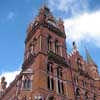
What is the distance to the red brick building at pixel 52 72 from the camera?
1050 inches

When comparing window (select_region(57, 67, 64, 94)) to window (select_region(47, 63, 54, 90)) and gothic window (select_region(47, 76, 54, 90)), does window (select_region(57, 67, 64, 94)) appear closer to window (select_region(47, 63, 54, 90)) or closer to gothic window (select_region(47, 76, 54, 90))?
gothic window (select_region(47, 76, 54, 90))

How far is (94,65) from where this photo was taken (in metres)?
38.4

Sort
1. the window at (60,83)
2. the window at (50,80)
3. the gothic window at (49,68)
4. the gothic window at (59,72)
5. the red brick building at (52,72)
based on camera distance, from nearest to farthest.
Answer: the red brick building at (52,72)
the window at (50,80)
the window at (60,83)
the gothic window at (49,68)
the gothic window at (59,72)

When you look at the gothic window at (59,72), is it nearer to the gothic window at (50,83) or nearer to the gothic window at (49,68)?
the gothic window at (49,68)

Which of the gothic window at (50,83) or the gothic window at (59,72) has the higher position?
the gothic window at (59,72)

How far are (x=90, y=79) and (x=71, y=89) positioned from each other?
21.3 ft

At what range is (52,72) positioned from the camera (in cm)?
2936

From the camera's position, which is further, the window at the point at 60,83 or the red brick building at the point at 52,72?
the window at the point at 60,83

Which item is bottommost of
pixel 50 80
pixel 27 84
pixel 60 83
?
pixel 27 84

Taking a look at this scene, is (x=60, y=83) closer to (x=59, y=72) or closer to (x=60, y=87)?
(x=60, y=87)

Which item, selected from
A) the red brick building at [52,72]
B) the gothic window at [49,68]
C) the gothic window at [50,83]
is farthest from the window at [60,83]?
the gothic window at [49,68]

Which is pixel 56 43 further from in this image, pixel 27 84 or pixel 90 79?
pixel 27 84

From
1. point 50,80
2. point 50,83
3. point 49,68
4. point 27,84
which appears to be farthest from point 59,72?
point 27,84

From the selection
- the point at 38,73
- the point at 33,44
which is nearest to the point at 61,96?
the point at 38,73
